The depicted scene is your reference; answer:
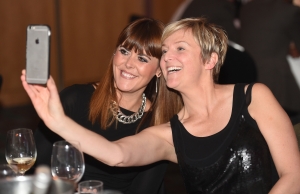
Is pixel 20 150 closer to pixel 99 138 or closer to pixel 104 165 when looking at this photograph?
pixel 99 138

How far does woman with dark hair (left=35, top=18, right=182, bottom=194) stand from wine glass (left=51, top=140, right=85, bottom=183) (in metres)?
0.88

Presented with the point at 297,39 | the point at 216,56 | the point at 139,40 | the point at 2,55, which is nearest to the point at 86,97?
the point at 139,40

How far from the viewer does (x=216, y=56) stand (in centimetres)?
266

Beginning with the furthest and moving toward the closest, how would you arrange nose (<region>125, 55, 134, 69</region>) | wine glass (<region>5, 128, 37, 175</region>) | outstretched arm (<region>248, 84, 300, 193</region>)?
1. nose (<region>125, 55, 134, 69</region>)
2. outstretched arm (<region>248, 84, 300, 193</region>)
3. wine glass (<region>5, 128, 37, 175</region>)

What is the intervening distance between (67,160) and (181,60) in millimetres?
758

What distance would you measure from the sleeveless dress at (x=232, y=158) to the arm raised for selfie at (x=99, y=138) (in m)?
0.10

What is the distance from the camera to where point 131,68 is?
2891 mm

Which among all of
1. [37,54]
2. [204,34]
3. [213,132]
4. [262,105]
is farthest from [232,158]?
[37,54]

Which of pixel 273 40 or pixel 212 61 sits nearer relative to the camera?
pixel 212 61

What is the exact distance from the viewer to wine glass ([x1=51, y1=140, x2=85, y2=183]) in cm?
201

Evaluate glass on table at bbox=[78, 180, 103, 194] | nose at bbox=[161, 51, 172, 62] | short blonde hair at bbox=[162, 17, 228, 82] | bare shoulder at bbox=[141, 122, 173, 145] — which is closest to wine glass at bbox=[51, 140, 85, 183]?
glass on table at bbox=[78, 180, 103, 194]

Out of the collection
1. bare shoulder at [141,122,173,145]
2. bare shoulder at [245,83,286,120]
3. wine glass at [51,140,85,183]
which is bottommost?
bare shoulder at [141,122,173,145]

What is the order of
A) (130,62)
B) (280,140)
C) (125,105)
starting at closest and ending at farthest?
(280,140), (130,62), (125,105)

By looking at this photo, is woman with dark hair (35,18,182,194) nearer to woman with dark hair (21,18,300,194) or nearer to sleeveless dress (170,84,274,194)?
woman with dark hair (21,18,300,194)
